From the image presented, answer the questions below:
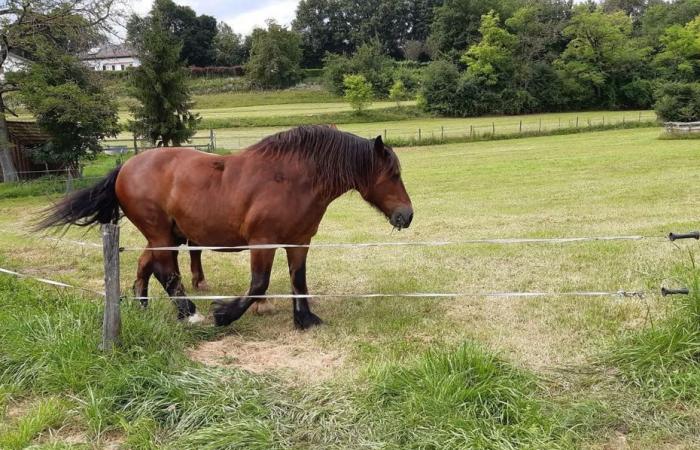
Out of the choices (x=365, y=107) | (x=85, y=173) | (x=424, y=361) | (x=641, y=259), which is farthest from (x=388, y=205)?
(x=365, y=107)

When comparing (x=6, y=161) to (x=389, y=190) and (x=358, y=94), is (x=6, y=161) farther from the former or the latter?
(x=358, y=94)

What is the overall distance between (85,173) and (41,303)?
22.1 m

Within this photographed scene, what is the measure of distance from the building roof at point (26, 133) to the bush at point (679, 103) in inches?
1291

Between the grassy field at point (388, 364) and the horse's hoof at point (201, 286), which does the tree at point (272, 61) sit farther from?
the horse's hoof at point (201, 286)

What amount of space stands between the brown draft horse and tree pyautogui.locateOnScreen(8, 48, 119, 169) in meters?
16.8

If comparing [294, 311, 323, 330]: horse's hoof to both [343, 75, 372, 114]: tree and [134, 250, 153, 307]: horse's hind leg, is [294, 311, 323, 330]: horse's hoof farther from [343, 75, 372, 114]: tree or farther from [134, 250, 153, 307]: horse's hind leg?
[343, 75, 372, 114]: tree

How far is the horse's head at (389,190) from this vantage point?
16.5 ft

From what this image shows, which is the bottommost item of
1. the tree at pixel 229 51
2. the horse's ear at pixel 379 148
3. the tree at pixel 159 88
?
the horse's ear at pixel 379 148

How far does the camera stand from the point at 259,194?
4973 millimetres

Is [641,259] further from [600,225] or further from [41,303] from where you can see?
[41,303]

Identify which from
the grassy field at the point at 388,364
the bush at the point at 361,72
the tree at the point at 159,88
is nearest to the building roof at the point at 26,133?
the tree at the point at 159,88

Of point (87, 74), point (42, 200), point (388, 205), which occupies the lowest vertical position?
point (42, 200)

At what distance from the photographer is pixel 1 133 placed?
21.5 meters

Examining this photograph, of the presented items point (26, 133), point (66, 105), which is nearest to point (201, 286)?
point (66, 105)
